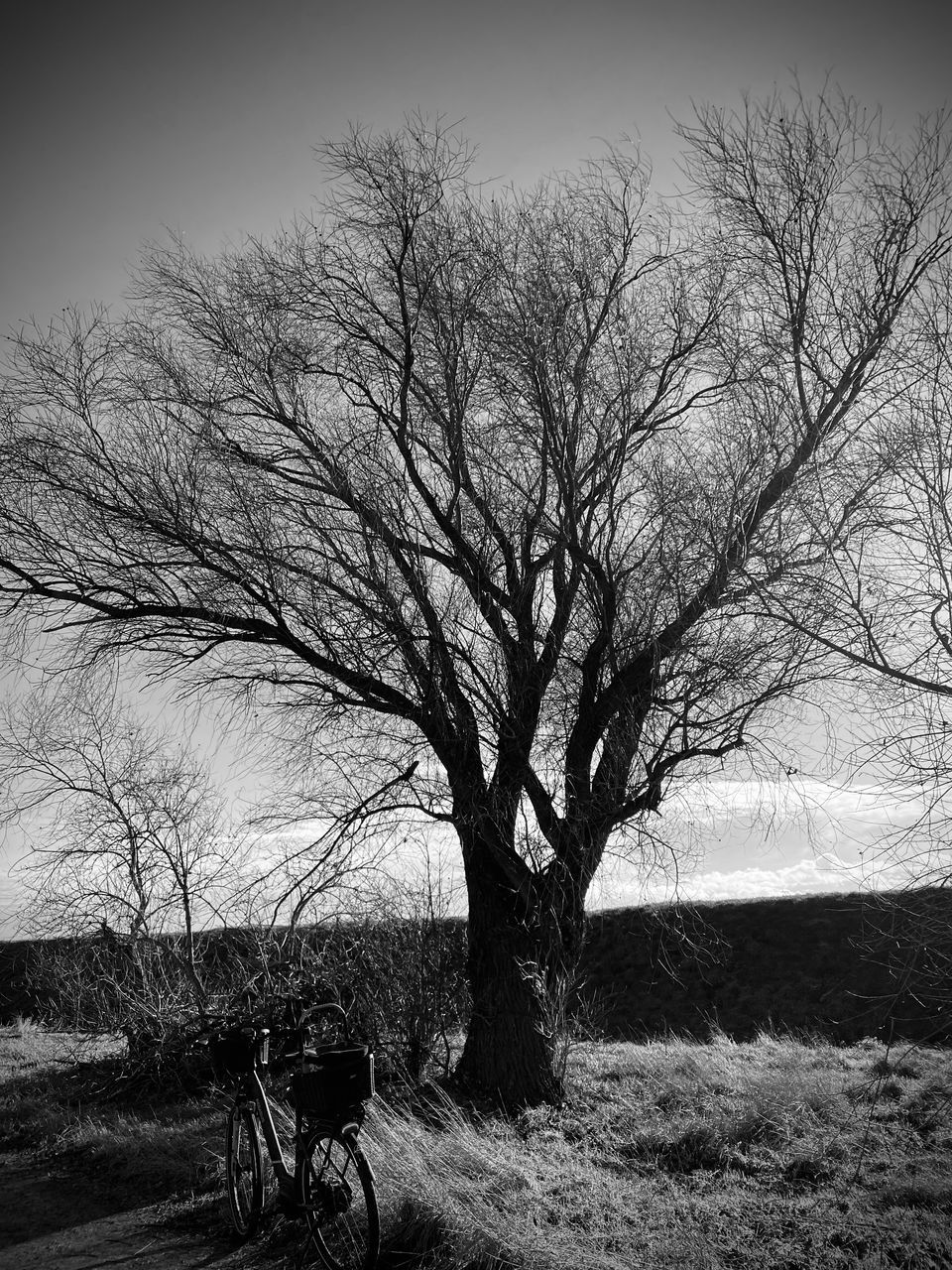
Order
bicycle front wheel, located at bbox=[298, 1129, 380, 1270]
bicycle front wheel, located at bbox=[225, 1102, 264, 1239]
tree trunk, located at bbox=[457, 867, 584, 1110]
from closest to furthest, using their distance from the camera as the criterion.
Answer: bicycle front wheel, located at bbox=[298, 1129, 380, 1270] < bicycle front wheel, located at bbox=[225, 1102, 264, 1239] < tree trunk, located at bbox=[457, 867, 584, 1110]

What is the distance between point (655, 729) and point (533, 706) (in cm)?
107

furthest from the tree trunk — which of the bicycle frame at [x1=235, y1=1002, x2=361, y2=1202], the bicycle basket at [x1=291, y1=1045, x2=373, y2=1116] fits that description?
the bicycle basket at [x1=291, y1=1045, x2=373, y2=1116]

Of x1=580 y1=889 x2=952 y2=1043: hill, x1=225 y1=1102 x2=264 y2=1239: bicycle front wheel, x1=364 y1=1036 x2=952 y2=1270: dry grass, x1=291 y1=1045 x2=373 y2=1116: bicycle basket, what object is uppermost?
x1=291 y1=1045 x2=373 y2=1116: bicycle basket

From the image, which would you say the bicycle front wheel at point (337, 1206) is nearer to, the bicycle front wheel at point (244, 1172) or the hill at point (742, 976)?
the bicycle front wheel at point (244, 1172)

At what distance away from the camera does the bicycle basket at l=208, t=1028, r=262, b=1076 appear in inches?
198

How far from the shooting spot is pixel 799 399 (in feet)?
23.4

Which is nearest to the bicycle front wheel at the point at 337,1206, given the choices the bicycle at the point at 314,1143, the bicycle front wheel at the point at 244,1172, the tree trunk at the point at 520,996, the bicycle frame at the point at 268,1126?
the bicycle at the point at 314,1143

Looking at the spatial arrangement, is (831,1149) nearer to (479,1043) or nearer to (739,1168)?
(739,1168)

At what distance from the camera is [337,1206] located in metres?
4.25

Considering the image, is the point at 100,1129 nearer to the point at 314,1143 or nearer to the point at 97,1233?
the point at 97,1233

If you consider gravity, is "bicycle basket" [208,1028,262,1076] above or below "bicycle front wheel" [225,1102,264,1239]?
above

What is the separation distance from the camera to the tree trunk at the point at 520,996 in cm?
805

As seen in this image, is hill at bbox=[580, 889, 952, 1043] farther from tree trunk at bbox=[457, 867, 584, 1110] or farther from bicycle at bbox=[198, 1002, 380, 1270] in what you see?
bicycle at bbox=[198, 1002, 380, 1270]

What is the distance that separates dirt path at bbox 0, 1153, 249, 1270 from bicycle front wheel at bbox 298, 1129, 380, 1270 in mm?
564
